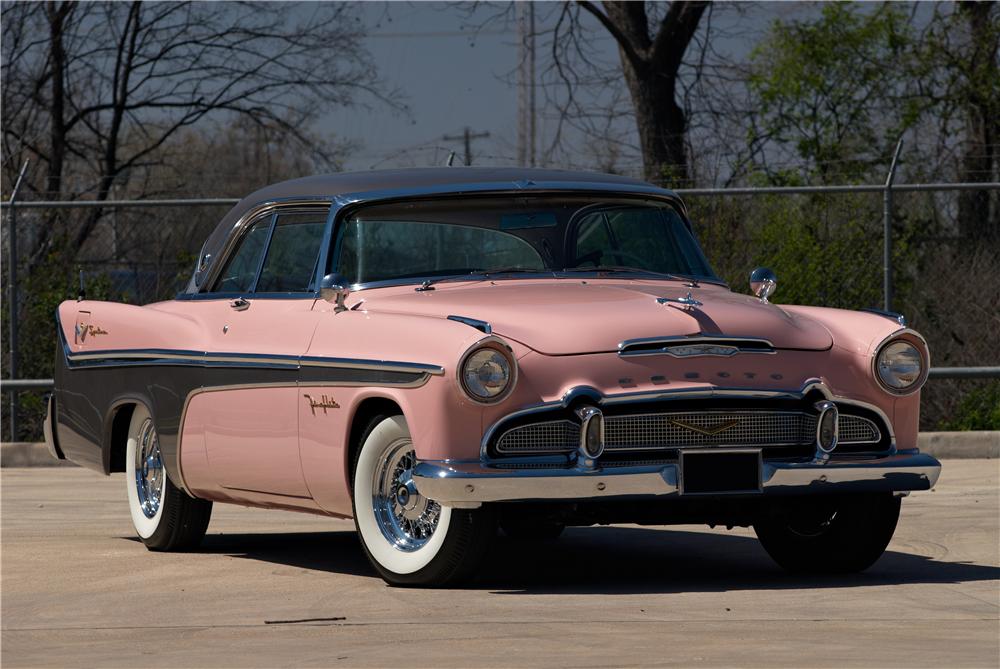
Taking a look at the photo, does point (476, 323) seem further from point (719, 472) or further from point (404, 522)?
point (719, 472)

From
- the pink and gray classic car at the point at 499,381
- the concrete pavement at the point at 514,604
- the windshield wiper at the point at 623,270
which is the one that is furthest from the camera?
the windshield wiper at the point at 623,270

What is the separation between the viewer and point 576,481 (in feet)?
21.7

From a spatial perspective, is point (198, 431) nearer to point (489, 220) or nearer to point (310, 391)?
point (310, 391)

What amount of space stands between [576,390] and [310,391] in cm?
129

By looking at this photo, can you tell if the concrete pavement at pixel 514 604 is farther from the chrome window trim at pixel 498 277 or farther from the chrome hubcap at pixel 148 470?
the chrome window trim at pixel 498 277

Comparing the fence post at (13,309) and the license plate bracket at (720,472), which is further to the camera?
the fence post at (13,309)

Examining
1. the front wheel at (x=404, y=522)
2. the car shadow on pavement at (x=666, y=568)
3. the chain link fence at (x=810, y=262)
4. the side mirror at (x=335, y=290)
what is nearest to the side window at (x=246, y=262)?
the side mirror at (x=335, y=290)

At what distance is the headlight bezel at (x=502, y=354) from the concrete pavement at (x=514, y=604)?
2.37 ft

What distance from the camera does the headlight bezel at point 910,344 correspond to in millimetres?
7277

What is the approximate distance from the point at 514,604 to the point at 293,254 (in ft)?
7.65

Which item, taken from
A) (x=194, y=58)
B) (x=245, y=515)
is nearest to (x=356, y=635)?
(x=245, y=515)

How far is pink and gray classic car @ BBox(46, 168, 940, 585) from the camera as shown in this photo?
6.70 m

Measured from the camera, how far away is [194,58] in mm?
20188

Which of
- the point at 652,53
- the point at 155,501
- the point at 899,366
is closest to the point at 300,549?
the point at 155,501
